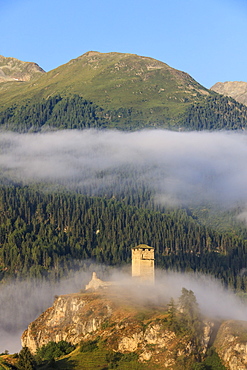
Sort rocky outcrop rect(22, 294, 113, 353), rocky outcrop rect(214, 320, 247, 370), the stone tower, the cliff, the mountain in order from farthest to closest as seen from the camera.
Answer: the stone tower < rocky outcrop rect(22, 294, 113, 353) < the cliff < the mountain < rocky outcrop rect(214, 320, 247, 370)

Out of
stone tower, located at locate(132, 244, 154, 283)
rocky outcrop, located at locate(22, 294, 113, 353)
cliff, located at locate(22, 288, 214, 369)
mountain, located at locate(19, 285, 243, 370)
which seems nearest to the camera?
mountain, located at locate(19, 285, 243, 370)

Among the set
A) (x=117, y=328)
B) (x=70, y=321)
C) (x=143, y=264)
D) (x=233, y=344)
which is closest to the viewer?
(x=233, y=344)

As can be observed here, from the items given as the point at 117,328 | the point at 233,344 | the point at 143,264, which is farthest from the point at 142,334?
the point at 143,264

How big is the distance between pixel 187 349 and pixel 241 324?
14.8 m

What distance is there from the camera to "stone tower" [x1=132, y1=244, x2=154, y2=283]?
195 metres

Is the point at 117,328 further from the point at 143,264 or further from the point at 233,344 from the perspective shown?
the point at 143,264

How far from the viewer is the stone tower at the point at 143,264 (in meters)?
195

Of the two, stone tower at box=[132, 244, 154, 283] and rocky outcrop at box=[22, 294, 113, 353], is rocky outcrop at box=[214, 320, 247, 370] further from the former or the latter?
stone tower at box=[132, 244, 154, 283]

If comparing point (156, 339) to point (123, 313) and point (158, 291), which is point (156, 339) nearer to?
point (123, 313)

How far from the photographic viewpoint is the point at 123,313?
176125 millimetres

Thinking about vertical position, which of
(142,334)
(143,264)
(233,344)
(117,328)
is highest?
(143,264)

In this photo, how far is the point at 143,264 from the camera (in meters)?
196

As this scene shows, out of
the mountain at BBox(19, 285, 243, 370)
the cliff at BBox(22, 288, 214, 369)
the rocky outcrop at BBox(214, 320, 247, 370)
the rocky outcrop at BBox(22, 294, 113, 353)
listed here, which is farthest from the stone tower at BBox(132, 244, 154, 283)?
the rocky outcrop at BBox(214, 320, 247, 370)

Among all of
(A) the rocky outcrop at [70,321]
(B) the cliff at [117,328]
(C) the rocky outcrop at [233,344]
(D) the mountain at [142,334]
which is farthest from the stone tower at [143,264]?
(C) the rocky outcrop at [233,344]
